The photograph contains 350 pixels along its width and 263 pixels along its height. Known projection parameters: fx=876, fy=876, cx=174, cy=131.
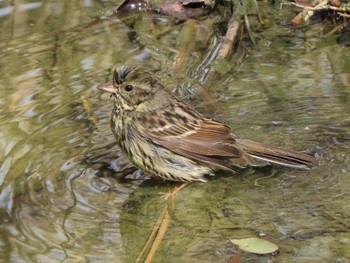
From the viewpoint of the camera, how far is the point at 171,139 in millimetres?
6242

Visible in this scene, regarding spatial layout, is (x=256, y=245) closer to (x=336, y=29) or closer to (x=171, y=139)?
(x=171, y=139)

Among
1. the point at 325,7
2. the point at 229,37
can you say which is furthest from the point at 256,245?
the point at 325,7

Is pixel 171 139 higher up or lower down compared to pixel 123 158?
higher up

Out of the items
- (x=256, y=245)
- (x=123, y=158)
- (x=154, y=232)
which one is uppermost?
(x=256, y=245)

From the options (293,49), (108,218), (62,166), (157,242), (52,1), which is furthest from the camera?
(52,1)

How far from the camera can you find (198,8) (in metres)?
9.27

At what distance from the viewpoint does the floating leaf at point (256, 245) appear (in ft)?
15.7

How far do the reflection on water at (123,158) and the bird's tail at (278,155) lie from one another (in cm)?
9

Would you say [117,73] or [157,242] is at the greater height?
[117,73]

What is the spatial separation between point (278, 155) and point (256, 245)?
1.28 metres

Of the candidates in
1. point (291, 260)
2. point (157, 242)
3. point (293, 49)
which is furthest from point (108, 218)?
point (293, 49)

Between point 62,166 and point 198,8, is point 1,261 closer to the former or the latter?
point 62,166

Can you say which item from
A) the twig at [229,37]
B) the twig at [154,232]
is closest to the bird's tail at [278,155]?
the twig at [154,232]

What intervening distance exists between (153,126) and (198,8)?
3252mm
